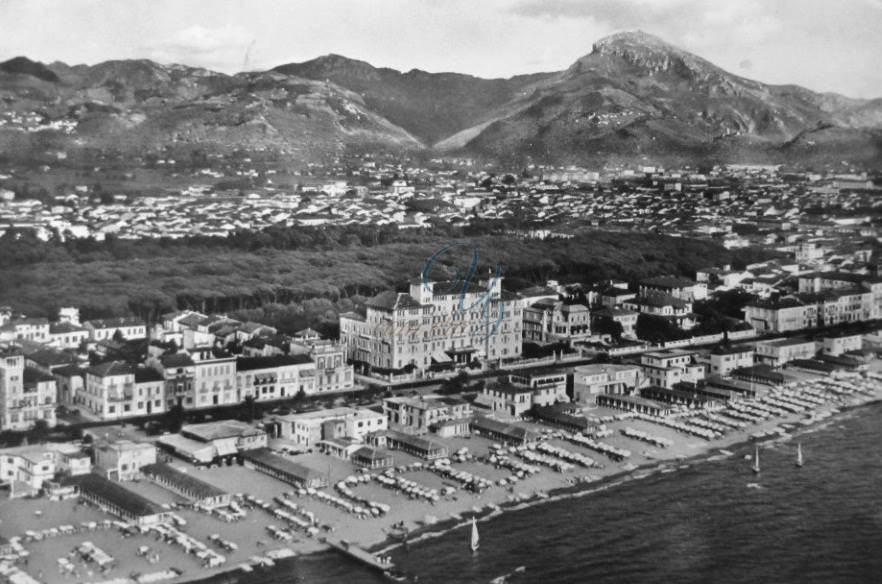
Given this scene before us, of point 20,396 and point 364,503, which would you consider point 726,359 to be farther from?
point 20,396

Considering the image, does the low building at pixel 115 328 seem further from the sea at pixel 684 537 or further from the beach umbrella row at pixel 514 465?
the sea at pixel 684 537

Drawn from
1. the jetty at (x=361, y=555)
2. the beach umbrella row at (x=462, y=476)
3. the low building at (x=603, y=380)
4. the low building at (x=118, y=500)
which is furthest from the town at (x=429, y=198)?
the jetty at (x=361, y=555)

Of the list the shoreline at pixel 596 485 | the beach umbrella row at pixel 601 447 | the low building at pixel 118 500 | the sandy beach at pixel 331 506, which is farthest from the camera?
the beach umbrella row at pixel 601 447

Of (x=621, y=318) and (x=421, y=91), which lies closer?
(x=621, y=318)

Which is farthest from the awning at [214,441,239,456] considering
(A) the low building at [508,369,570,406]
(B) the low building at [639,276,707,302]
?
(B) the low building at [639,276,707,302]

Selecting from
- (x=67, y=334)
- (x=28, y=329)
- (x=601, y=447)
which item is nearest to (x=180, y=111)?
(x=67, y=334)

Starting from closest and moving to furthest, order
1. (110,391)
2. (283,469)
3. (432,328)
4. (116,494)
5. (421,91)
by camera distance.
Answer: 1. (116,494)
2. (283,469)
3. (110,391)
4. (432,328)
5. (421,91)
